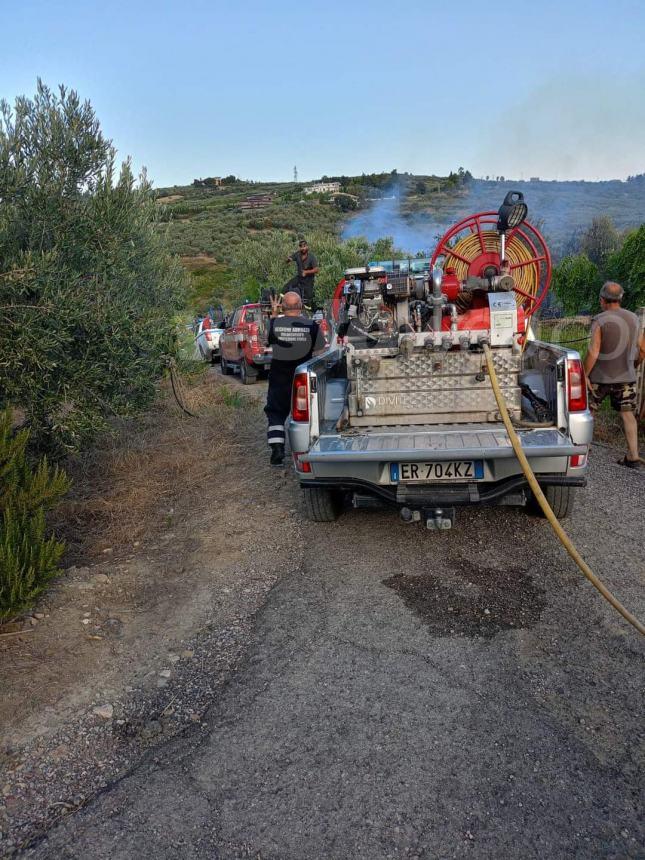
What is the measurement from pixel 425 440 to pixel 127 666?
2433mm

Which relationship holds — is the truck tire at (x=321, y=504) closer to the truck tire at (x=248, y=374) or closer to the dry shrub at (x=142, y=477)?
the dry shrub at (x=142, y=477)

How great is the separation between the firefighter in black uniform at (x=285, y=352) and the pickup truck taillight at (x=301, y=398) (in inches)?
64.3

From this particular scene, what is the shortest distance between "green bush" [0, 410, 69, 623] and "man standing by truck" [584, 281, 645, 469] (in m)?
5.11

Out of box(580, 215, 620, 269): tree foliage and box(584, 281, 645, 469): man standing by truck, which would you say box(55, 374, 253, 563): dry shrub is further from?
box(580, 215, 620, 269): tree foliage

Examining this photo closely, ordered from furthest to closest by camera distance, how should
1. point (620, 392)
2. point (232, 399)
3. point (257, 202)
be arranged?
point (257, 202)
point (232, 399)
point (620, 392)

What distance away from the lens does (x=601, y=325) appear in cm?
669

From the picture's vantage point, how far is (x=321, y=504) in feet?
17.8

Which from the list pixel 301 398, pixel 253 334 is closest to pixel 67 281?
pixel 301 398

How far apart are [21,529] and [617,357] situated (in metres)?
5.63

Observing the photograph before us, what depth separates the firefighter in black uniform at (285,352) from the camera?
6.77m

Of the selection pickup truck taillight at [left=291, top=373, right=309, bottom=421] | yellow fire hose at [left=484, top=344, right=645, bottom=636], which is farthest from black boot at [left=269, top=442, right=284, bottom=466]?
yellow fire hose at [left=484, top=344, right=645, bottom=636]

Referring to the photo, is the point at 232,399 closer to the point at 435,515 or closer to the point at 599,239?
the point at 435,515

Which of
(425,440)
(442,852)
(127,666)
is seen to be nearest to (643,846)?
(442,852)

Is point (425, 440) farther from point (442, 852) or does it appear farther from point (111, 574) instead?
point (442, 852)
